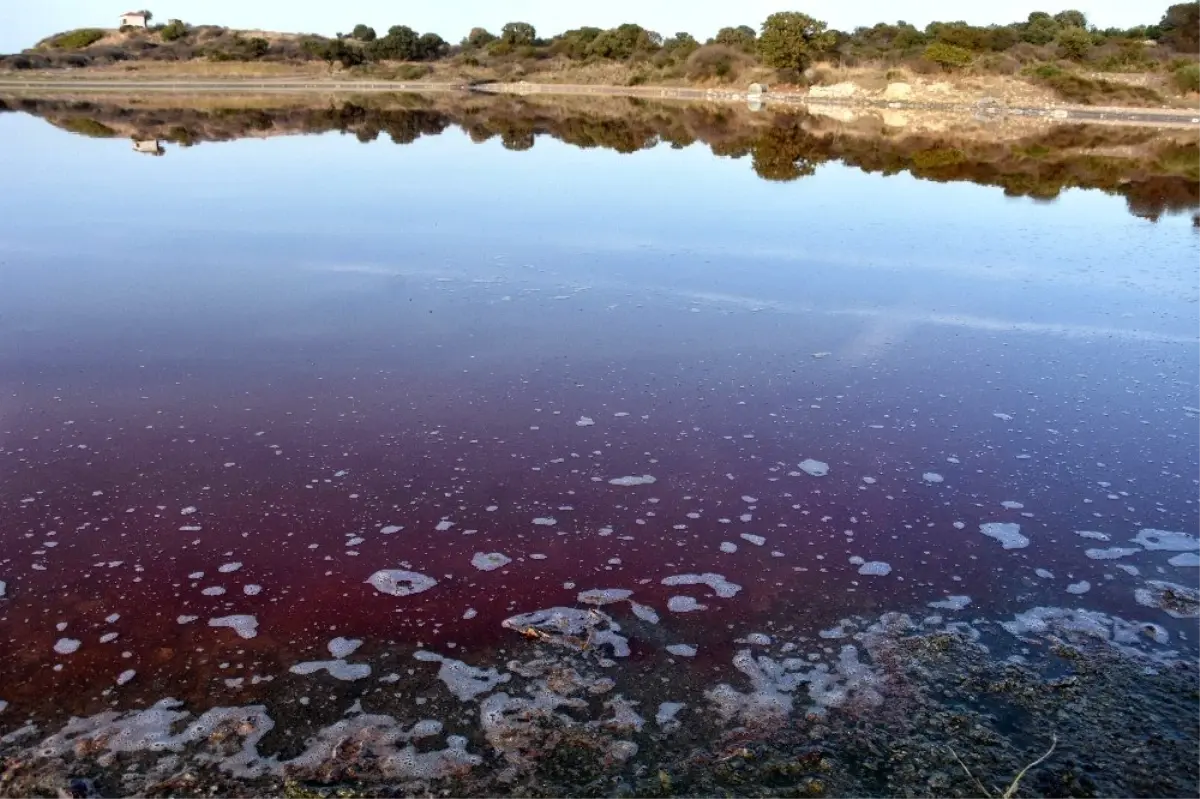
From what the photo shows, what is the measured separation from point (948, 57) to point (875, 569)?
4802 cm

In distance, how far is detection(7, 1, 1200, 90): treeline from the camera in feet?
164

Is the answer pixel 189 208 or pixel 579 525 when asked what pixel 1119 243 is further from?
pixel 189 208

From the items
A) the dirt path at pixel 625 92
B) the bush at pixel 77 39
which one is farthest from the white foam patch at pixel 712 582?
the bush at pixel 77 39

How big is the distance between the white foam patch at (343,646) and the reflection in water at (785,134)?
53.3ft

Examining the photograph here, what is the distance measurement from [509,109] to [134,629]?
133ft

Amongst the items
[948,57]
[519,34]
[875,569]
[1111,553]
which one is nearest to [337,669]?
[875,569]

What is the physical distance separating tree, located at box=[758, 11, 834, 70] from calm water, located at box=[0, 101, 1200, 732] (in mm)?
43235

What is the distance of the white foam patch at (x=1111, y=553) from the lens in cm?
514

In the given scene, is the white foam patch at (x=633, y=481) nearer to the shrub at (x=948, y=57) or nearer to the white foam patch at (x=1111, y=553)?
the white foam patch at (x=1111, y=553)

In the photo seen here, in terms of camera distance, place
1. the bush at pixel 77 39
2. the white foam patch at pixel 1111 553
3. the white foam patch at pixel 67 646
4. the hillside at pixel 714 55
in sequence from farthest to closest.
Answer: the bush at pixel 77 39 < the hillside at pixel 714 55 < the white foam patch at pixel 1111 553 < the white foam patch at pixel 67 646

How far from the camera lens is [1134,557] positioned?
16.9ft

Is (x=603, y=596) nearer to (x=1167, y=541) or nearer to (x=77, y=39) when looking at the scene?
(x=1167, y=541)

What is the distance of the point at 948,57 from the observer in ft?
151

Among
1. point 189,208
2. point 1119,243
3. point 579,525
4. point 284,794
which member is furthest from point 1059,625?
point 189,208
